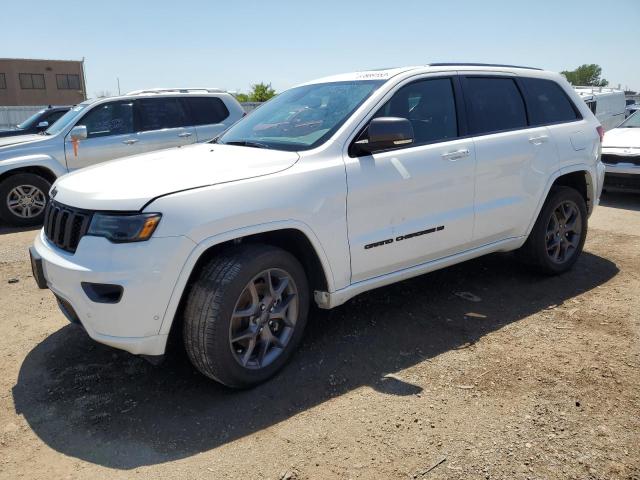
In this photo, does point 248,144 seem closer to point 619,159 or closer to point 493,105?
point 493,105

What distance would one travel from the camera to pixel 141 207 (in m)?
2.82

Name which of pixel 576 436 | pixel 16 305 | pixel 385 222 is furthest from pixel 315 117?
pixel 16 305

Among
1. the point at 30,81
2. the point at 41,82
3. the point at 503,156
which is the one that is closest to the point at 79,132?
the point at 503,156

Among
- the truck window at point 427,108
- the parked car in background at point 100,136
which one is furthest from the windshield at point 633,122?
the truck window at point 427,108

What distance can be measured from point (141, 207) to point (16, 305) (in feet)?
8.45

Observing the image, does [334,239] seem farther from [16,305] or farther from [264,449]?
[16,305]

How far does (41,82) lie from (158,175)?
201 feet

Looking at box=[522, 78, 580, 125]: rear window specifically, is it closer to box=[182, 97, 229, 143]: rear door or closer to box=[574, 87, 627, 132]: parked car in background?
box=[182, 97, 229, 143]: rear door

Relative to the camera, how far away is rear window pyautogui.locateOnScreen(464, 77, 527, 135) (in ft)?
14.2

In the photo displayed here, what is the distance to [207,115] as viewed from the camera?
354 inches

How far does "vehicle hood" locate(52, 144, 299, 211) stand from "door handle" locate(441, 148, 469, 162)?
120 centimetres

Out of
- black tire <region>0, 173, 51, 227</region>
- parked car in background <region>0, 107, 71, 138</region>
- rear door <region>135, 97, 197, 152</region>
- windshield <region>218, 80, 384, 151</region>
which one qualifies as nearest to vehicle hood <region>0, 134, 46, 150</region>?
black tire <region>0, 173, 51, 227</region>

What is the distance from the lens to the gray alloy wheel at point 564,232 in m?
4.98

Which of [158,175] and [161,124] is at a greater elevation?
[161,124]
